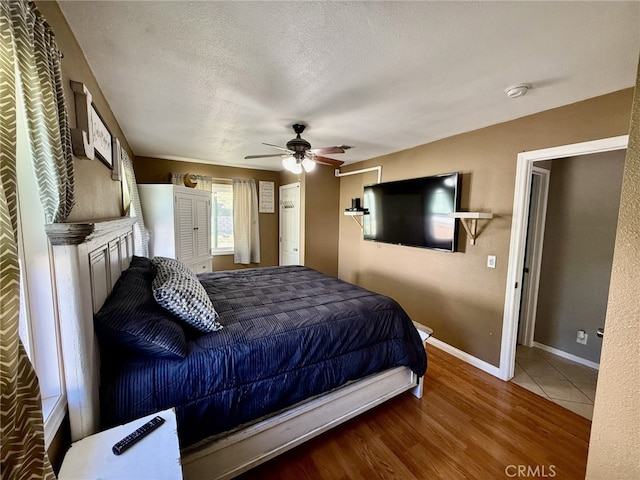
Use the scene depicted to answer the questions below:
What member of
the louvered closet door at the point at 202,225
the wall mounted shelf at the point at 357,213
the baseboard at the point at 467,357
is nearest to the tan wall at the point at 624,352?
the baseboard at the point at 467,357

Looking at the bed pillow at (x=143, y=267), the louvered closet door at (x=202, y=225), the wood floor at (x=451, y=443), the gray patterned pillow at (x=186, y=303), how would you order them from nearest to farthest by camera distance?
the gray patterned pillow at (x=186, y=303), the wood floor at (x=451, y=443), the bed pillow at (x=143, y=267), the louvered closet door at (x=202, y=225)

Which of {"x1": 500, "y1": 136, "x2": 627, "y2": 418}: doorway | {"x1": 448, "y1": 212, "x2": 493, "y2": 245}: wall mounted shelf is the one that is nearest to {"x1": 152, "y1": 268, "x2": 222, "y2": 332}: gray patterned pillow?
{"x1": 448, "y1": 212, "x2": 493, "y2": 245}: wall mounted shelf

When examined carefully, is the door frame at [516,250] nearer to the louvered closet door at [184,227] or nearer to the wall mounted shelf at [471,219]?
the wall mounted shelf at [471,219]

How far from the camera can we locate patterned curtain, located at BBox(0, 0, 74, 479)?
1.85ft

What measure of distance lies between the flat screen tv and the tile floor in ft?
4.48

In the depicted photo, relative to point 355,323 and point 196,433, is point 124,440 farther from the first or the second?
point 355,323

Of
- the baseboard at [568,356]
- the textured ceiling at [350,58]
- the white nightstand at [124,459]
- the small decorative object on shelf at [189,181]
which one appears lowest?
the baseboard at [568,356]

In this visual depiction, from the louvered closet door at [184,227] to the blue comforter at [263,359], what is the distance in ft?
4.43

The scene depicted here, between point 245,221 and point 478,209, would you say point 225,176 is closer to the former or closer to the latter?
point 245,221

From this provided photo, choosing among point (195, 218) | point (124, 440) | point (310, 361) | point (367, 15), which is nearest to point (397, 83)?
point (367, 15)

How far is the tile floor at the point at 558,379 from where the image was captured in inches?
85.4

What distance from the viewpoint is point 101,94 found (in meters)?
1.87

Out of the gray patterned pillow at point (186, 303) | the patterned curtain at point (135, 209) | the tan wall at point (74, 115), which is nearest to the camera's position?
the tan wall at point (74, 115)

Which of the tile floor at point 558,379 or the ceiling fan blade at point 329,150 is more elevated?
the ceiling fan blade at point 329,150
